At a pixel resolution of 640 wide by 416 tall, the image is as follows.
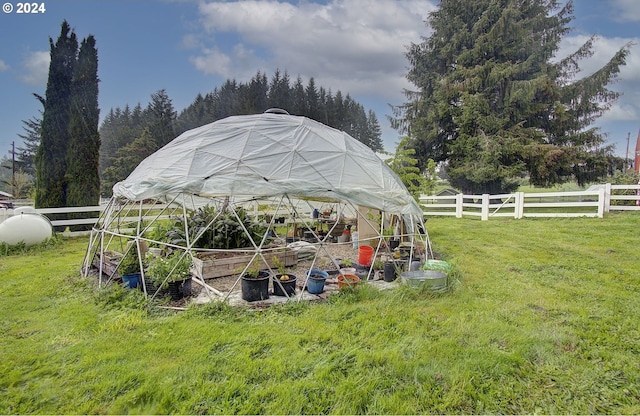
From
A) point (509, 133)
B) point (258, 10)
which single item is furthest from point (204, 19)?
point (509, 133)

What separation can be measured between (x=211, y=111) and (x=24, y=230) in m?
28.8

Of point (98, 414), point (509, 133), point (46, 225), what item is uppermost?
point (509, 133)

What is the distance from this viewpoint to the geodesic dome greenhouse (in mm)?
4766

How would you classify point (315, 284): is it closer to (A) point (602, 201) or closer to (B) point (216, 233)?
(B) point (216, 233)

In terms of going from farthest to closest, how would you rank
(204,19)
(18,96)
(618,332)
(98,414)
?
(18,96)
(204,19)
(618,332)
(98,414)

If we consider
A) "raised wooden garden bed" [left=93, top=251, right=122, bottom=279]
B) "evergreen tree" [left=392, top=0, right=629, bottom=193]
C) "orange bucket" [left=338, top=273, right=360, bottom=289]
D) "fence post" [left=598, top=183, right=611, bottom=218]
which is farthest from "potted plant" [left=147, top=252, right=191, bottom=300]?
"evergreen tree" [left=392, top=0, right=629, bottom=193]

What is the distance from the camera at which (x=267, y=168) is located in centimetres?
528

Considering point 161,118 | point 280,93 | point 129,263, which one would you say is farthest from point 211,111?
point 129,263

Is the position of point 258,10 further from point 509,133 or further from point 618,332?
point 509,133

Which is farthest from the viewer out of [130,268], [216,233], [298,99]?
[298,99]

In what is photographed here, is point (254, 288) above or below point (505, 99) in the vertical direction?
below

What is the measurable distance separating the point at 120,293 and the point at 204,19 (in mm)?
7114

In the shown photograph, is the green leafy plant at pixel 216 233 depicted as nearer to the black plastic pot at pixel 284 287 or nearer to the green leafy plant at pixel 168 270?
the green leafy plant at pixel 168 270

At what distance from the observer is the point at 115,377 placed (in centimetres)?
272
